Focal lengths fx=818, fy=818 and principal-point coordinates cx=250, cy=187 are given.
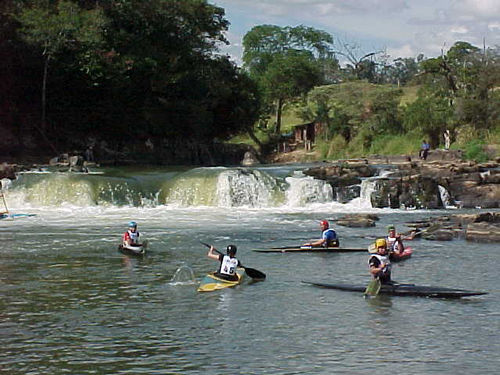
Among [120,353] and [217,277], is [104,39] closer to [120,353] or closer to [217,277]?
[217,277]

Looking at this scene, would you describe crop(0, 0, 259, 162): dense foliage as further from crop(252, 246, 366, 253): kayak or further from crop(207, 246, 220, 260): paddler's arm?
crop(207, 246, 220, 260): paddler's arm

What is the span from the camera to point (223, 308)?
15266 millimetres

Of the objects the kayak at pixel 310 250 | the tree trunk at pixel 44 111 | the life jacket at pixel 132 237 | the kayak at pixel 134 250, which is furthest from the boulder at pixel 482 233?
the tree trunk at pixel 44 111

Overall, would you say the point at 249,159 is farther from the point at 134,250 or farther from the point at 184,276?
the point at 184,276

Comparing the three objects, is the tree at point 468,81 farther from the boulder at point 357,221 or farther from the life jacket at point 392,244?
the life jacket at point 392,244

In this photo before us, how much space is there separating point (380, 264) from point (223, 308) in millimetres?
3329

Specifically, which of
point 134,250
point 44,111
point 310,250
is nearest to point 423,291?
point 310,250

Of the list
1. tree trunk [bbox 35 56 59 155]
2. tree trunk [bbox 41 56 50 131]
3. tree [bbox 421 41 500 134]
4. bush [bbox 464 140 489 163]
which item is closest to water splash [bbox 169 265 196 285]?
tree trunk [bbox 41 56 50 131]

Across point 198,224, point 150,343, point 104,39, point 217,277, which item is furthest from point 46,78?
point 150,343

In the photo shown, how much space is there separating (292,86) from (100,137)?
22.9 m

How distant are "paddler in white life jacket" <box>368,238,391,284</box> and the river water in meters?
0.46

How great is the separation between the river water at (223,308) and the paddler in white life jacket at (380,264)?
0.46 m

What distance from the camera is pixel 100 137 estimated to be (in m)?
53.8

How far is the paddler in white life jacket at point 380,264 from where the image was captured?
16.1 m
